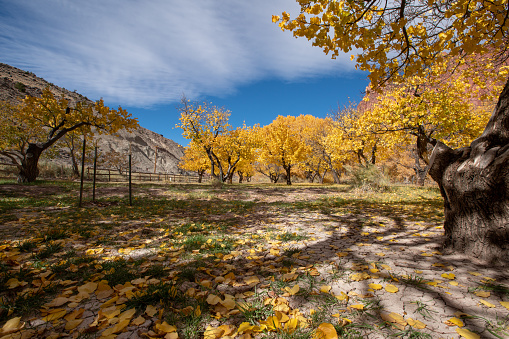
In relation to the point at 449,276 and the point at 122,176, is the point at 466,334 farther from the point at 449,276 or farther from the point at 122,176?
the point at 122,176

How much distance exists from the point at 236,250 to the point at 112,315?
168cm

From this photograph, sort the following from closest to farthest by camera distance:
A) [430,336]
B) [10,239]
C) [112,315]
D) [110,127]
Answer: [430,336] < [112,315] < [10,239] < [110,127]

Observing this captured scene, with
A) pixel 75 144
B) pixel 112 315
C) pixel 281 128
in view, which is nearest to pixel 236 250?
pixel 112 315

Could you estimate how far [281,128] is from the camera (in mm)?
23188

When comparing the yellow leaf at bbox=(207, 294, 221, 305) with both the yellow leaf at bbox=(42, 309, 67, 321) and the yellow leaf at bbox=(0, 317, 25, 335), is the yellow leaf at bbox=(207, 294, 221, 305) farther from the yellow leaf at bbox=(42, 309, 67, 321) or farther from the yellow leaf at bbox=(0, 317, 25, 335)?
the yellow leaf at bbox=(0, 317, 25, 335)

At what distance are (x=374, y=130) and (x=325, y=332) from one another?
11.6 m

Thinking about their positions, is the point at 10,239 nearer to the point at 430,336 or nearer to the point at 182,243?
the point at 182,243

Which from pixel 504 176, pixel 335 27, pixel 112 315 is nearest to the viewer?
pixel 112 315

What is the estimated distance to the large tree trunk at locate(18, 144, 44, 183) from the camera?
9219 millimetres

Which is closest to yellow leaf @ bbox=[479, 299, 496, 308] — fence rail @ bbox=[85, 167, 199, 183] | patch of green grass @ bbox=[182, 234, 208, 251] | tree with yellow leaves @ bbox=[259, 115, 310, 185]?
patch of green grass @ bbox=[182, 234, 208, 251]

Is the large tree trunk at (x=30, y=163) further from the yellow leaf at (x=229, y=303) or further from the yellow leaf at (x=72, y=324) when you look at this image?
the yellow leaf at (x=229, y=303)

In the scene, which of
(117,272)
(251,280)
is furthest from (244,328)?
(117,272)

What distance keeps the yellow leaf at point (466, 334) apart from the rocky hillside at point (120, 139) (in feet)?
156

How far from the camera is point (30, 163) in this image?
991 centimetres
